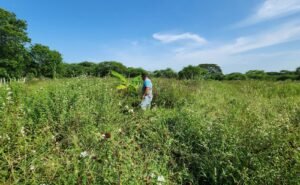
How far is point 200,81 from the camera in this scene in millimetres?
12781

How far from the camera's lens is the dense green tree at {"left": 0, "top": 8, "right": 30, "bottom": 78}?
37531 millimetres

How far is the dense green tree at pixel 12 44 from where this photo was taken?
37.5m

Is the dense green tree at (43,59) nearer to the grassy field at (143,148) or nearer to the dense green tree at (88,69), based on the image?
the dense green tree at (88,69)

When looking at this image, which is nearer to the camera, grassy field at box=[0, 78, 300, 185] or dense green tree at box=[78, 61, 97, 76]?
grassy field at box=[0, 78, 300, 185]

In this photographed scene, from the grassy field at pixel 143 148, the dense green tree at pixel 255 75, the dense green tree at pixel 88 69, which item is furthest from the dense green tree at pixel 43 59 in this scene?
the grassy field at pixel 143 148

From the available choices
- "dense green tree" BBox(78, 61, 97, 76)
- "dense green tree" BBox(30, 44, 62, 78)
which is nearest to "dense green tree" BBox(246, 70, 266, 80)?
"dense green tree" BBox(78, 61, 97, 76)

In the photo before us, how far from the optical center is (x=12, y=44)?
38.9m

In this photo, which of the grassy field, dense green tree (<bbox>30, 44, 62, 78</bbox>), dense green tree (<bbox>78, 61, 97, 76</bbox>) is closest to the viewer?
the grassy field

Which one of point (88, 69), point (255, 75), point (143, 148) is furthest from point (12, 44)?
point (143, 148)

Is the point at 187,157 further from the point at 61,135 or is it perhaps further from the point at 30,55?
the point at 30,55

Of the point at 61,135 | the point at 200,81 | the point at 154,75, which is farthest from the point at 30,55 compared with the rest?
the point at 61,135

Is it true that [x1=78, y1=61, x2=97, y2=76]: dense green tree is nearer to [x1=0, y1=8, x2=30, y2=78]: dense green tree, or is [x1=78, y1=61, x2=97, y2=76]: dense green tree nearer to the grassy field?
the grassy field

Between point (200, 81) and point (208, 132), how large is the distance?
8.64 m

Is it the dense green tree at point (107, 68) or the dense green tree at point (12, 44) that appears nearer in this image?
the dense green tree at point (107, 68)
